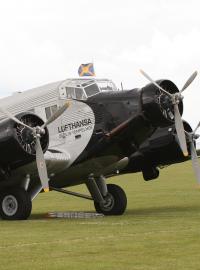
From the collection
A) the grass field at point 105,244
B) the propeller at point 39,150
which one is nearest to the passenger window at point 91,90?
the propeller at point 39,150

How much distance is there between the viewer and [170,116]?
18.8 meters

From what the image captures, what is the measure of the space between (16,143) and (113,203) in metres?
5.49

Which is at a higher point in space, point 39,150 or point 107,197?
point 39,150

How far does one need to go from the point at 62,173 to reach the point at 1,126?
3.31m

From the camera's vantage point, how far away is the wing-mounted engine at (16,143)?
17.8 metres

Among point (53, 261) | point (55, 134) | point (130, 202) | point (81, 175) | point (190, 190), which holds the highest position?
point (53, 261)

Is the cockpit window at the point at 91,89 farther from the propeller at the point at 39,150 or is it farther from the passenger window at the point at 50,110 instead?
the propeller at the point at 39,150

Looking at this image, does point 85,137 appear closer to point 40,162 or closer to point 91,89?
point 91,89

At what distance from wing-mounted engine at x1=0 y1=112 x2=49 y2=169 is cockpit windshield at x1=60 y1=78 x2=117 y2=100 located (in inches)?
101

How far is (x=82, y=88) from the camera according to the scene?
2073 cm

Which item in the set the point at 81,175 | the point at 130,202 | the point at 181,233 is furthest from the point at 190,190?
the point at 181,233

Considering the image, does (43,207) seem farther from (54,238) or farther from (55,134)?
(54,238)

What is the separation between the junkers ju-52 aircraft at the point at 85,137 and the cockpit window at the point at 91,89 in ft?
0.10

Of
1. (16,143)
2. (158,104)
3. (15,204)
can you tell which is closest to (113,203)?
(15,204)
